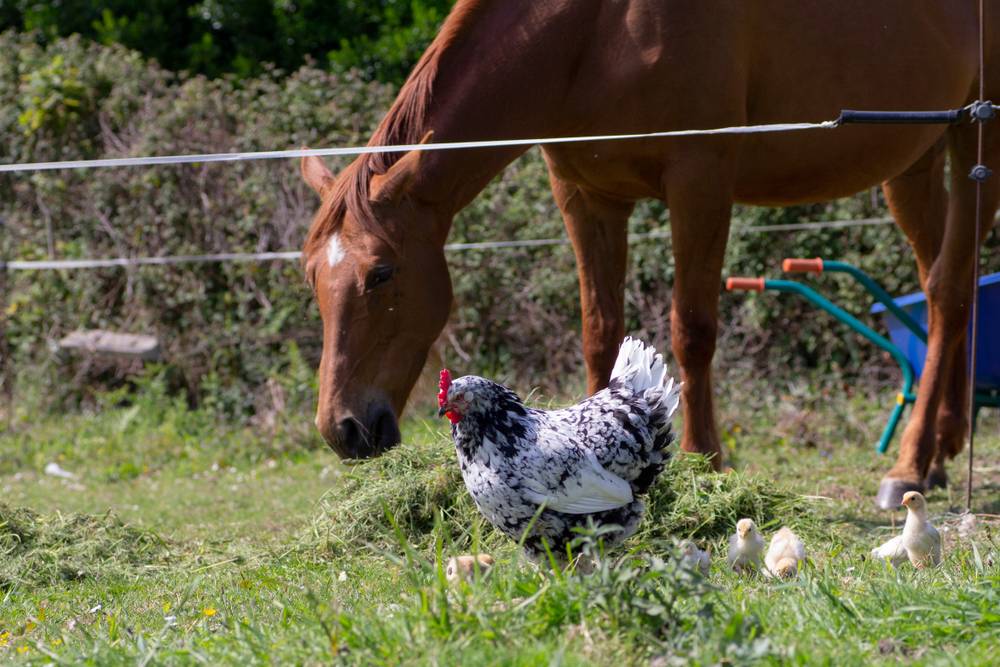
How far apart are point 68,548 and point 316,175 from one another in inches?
65.0

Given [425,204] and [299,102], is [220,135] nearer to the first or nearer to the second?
[299,102]

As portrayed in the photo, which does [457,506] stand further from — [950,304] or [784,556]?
[950,304]

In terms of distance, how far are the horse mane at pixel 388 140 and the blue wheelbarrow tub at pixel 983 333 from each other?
2.71m

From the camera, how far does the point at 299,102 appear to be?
352 inches

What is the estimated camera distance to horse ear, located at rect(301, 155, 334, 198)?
4520mm

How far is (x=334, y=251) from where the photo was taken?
4.11m

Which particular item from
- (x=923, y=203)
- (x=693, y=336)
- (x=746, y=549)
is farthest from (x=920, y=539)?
(x=923, y=203)

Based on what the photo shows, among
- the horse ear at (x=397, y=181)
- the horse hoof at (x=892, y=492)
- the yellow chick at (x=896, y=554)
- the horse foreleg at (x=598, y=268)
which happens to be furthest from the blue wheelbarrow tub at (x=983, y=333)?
the horse ear at (x=397, y=181)

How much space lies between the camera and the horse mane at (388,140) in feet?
13.6

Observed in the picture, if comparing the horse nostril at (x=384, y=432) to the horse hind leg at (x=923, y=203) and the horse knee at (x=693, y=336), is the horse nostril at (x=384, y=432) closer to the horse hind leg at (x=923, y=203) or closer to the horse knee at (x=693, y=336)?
the horse knee at (x=693, y=336)

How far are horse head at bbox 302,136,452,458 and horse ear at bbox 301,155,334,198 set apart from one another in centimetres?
26

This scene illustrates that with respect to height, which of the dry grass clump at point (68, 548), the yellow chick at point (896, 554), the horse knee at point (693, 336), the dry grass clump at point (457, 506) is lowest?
the dry grass clump at point (68, 548)

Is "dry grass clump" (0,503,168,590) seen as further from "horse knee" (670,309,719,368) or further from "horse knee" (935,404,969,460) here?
"horse knee" (935,404,969,460)

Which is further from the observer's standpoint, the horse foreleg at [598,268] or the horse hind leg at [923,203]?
the horse hind leg at [923,203]
